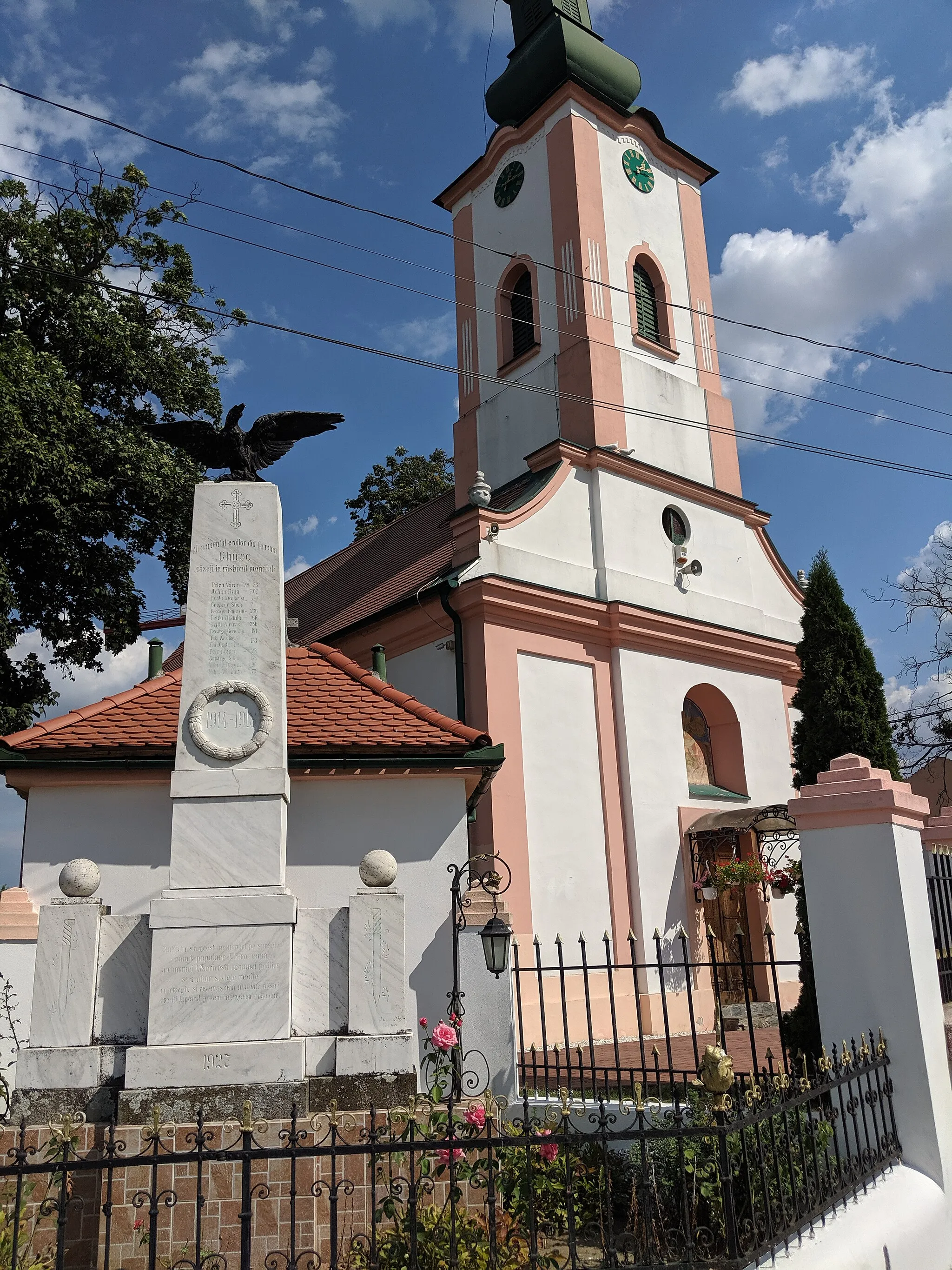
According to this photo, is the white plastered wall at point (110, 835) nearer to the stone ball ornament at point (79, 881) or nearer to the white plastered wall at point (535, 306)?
the stone ball ornament at point (79, 881)

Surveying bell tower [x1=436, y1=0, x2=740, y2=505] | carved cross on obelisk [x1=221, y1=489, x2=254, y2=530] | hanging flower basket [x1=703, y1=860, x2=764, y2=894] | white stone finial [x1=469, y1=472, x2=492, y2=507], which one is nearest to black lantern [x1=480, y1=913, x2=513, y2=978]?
carved cross on obelisk [x1=221, y1=489, x2=254, y2=530]

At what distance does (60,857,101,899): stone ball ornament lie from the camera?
5949mm

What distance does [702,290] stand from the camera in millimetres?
20031

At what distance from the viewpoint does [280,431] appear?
712cm

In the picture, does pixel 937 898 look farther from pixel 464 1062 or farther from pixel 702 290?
pixel 702 290

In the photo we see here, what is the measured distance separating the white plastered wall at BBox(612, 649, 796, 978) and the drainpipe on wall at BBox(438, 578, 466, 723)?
255 cm

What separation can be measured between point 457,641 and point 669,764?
12.8 ft

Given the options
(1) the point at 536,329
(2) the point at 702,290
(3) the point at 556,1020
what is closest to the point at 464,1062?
(3) the point at 556,1020

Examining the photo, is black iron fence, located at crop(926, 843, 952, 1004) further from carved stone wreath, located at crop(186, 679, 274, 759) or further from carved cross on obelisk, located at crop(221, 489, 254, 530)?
carved cross on obelisk, located at crop(221, 489, 254, 530)

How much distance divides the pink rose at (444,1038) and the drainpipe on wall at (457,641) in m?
7.79

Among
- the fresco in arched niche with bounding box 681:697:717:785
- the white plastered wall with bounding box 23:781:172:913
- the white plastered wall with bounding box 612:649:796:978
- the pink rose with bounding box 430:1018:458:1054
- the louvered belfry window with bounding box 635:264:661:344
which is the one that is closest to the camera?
the pink rose with bounding box 430:1018:458:1054

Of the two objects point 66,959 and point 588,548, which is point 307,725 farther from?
point 588,548

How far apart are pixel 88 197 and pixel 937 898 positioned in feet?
50.7

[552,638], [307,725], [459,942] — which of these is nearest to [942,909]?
[459,942]
